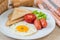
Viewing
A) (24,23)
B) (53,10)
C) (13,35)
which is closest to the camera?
(13,35)

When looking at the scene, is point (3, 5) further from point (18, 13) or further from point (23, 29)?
point (23, 29)

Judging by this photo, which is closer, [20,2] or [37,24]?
[37,24]

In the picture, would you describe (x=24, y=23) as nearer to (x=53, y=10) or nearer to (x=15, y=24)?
(x=15, y=24)

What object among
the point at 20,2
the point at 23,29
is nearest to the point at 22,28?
the point at 23,29

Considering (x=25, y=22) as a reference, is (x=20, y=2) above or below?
above

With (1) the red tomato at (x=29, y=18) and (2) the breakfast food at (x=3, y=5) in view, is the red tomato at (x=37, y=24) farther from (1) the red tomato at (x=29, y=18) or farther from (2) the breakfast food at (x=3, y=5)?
(2) the breakfast food at (x=3, y=5)

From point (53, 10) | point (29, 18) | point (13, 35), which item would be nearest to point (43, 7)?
point (53, 10)

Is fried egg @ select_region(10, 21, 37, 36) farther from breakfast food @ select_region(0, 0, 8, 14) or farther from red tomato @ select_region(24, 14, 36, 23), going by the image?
breakfast food @ select_region(0, 0, 8, 14)
